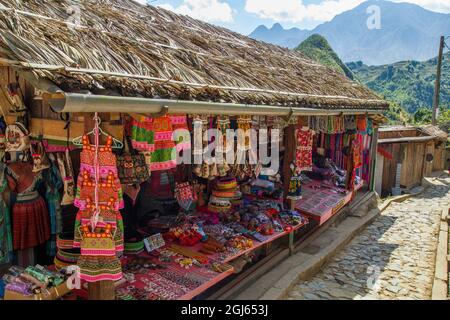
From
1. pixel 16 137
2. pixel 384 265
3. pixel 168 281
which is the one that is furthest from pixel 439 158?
pixel 16 137

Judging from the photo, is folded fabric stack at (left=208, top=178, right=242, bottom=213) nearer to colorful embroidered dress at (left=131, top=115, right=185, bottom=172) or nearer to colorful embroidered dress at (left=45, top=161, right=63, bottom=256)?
colorful embroidered dress at (left=131, top=115, right=185, bottom=172)

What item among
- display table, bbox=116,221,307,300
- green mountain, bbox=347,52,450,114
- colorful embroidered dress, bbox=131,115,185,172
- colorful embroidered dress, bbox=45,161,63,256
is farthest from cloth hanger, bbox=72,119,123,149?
green mountain, bbox=347,52,450,114

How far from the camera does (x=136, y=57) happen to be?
13.6 feet

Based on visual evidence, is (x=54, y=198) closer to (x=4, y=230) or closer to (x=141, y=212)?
(x=4, y=230)

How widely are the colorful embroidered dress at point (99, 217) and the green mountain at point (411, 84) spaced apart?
6362 cm

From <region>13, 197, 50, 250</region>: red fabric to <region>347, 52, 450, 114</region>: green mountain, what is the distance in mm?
63329

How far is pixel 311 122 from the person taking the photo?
8219 millimetres

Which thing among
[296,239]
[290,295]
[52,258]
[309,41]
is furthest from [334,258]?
[309,41]

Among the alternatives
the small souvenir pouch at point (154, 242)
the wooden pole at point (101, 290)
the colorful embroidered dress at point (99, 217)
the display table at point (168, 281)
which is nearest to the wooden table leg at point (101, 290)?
the wooden pole at point (101, 290)

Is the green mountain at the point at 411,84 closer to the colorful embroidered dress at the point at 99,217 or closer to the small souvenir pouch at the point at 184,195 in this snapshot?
the small souvenir pouch at the point at 184,195

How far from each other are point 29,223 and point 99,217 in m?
1.37

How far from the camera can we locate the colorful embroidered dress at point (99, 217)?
11.6 ft

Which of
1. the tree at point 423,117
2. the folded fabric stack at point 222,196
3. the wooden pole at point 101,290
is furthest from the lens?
the tree at point 423,117
